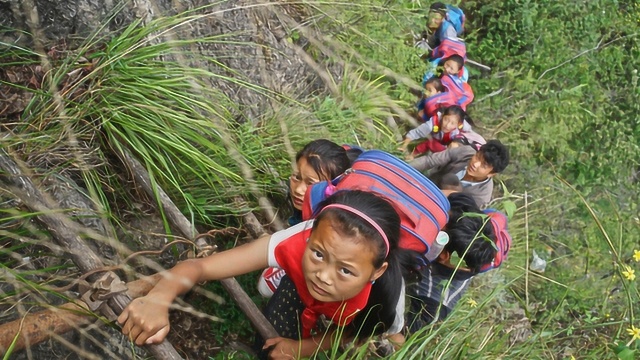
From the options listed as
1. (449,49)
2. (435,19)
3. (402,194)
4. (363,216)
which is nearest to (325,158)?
(402,194)

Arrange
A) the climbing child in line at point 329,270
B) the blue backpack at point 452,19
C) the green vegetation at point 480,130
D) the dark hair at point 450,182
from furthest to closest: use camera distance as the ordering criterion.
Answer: the blue backpack at point 452,19 → the dark hair at point 450,182 → the green vegetation at point 480,130 → the climbing child in line at point 329,270

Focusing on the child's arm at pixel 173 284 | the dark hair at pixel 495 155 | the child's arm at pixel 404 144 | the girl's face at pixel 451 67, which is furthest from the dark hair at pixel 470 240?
the girl's face at pixel 451 67

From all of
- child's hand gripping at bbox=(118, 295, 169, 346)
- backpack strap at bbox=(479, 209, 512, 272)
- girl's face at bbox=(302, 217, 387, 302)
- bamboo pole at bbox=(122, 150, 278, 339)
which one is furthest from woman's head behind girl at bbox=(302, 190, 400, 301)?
backpack strap at bbox=(479, 209, 512, 272)

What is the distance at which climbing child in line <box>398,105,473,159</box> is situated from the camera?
4461mm

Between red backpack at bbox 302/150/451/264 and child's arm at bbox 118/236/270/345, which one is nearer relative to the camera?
child's arm at bbox 118/236/270/345

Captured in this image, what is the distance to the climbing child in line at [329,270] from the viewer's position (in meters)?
1.77

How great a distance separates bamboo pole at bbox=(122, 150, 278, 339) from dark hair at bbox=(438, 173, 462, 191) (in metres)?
1.88

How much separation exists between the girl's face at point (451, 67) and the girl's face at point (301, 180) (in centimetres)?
280

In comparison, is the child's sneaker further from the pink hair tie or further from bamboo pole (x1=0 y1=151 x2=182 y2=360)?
bamboo pole (x1=0 y1=151 x2=182 y2=360)

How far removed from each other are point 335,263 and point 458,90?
341 cm

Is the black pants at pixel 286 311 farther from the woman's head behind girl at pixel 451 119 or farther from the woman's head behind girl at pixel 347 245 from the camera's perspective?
the woman's head behind girl at pixel 451 119

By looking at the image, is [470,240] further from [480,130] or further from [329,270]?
[480,130]

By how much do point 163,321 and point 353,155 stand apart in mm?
1423

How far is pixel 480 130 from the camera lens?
5512 mm
